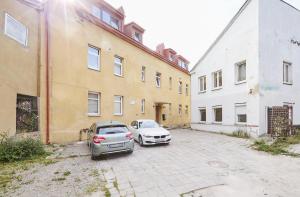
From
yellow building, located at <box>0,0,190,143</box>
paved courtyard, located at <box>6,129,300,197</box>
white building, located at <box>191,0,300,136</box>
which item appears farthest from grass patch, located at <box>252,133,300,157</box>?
yellow building, located at <box>0,0,190,143</box>

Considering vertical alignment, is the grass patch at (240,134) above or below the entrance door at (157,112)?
below

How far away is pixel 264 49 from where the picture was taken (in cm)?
1391

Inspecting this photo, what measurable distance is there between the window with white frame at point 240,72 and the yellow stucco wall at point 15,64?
43.6 feet

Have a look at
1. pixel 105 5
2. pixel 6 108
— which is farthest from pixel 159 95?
pixel 6 108

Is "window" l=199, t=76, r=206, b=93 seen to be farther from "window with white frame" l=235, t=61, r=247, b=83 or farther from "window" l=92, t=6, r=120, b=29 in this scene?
"window" l=92, t=6, r=120, b=29

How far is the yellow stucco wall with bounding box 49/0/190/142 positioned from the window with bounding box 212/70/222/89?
6.61 meters

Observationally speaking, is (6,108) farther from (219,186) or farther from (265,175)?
(265,175)

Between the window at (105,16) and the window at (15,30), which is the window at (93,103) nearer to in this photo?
the window at (15,30)

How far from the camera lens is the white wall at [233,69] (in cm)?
1387

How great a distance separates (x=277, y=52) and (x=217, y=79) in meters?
4.92

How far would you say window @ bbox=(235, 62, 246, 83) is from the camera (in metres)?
15.2

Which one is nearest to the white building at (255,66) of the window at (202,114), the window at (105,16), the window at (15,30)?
the window at (202,114)

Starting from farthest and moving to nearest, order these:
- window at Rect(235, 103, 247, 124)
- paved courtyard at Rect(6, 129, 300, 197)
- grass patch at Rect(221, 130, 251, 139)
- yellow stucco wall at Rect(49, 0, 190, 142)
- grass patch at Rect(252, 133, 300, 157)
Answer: window at Rect(235, 103, 247, 124), grass patch at Rect(221, 130, 251, 139), yellow stucco wall at Rect(49, 0, 190, 142), grass patch at Rect(252, 133, 300, 157), paved courtyard at Rect(6, 129, 300, 197)

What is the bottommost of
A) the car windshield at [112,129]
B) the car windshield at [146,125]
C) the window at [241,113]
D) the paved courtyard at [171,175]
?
the paved courtyard at [171,175]
